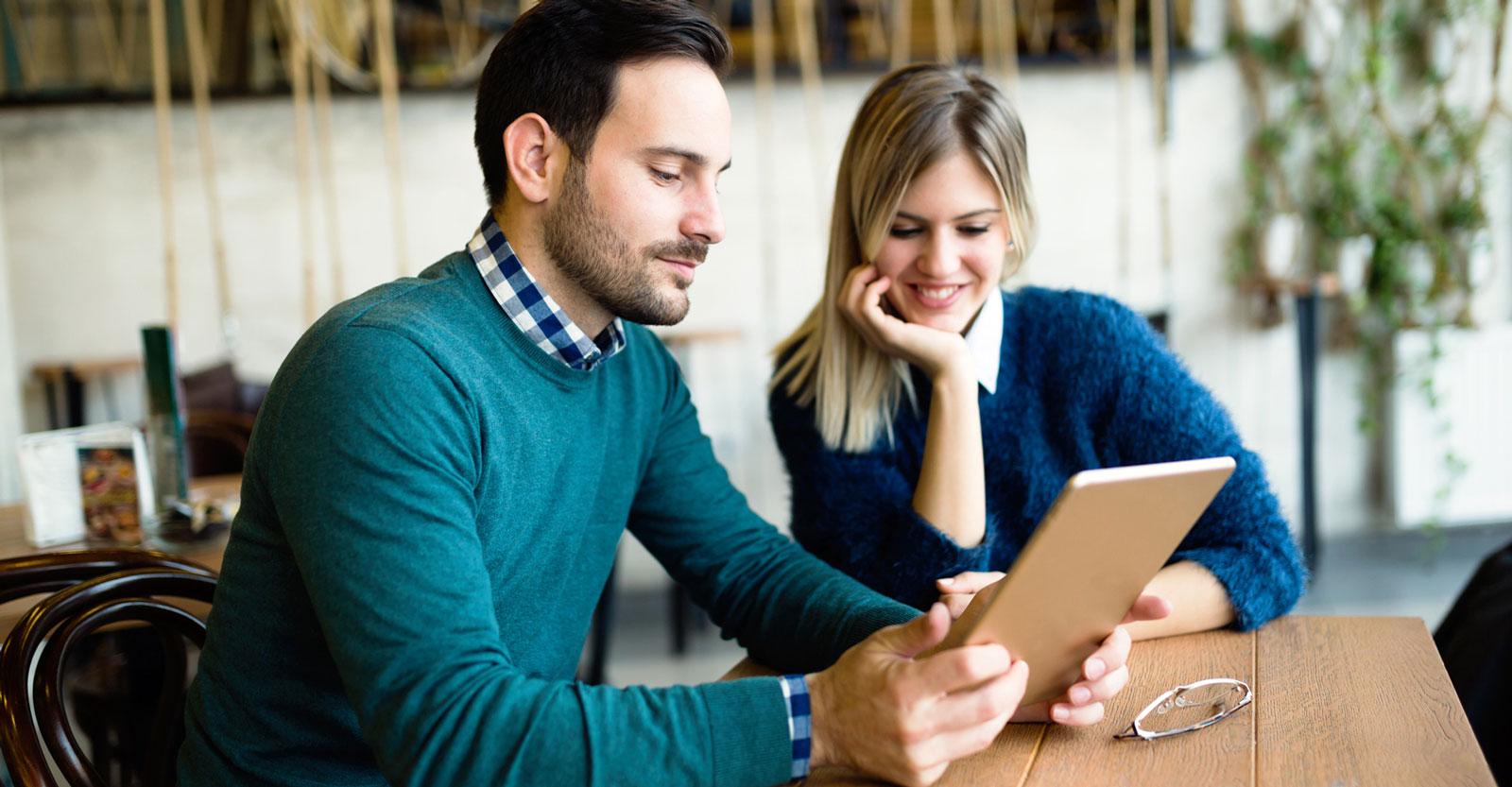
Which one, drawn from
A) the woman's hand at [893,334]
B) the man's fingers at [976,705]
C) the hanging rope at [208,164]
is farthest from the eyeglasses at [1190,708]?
the hanging rope at [208,164]

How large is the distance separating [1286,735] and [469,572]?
654 mm

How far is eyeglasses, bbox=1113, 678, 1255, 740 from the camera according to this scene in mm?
918

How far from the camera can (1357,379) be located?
384 cm

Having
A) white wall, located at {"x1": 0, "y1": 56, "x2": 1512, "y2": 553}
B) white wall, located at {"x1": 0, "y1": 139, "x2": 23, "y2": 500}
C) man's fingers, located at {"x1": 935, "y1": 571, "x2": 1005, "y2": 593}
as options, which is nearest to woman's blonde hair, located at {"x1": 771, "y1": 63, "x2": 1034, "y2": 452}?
man's fingers, located at {"x1": 935, "y1": 571, "x2": 1005, "y2": 593}

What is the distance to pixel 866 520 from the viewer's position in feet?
4.63

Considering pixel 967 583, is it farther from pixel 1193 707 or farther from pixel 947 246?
pixel 947 246

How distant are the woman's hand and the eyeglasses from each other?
0.52 meters

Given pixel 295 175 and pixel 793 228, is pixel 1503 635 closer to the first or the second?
pixel 793 228

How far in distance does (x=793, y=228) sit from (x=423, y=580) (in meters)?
3.15

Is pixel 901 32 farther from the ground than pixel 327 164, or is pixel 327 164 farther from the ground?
pixel 901 32

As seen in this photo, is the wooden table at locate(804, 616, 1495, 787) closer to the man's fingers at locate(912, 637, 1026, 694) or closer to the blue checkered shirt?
the man's fingers at locate(912, 637, 1026, 694)

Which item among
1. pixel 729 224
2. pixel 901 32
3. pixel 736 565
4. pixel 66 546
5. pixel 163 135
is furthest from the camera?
pixel 729 224

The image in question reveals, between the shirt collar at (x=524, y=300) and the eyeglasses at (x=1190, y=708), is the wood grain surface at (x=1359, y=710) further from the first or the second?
the shirt collar at (x=524, y=300)

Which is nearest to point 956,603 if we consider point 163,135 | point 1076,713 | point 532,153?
point 1076,713
